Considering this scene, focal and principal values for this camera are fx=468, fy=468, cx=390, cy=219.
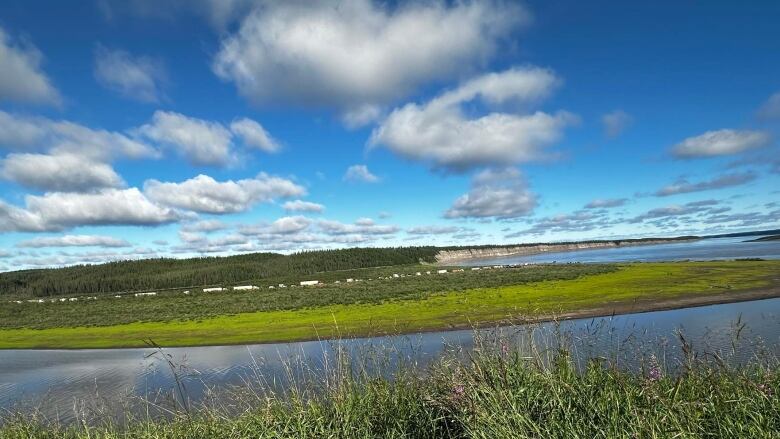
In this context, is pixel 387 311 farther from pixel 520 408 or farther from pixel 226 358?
pixel 520 408

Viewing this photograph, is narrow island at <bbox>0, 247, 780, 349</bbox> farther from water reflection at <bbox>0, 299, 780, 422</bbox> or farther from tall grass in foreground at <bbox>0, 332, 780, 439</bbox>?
tall grass in foreground at <bbox>0, 332, 780, 439</bbox>

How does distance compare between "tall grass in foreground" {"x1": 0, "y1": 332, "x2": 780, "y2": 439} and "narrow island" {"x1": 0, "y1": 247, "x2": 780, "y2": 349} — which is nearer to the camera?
"tall grass in foreground" {"x1": 0, "y1": 332, "x2": 780, "y2": 439}

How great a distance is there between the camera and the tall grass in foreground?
220 inches

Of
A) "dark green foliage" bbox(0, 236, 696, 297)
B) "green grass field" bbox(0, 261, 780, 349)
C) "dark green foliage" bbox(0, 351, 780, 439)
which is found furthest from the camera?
"dark green foliage" bbox(0, 236, 696, 297)

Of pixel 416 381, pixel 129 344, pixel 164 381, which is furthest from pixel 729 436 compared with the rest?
pixel 129 344

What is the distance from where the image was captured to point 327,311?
40.4 metres

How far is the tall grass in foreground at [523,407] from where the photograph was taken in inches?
220

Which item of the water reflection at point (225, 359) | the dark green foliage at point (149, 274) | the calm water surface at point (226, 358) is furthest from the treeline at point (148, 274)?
the water reflection at point (225, 359)

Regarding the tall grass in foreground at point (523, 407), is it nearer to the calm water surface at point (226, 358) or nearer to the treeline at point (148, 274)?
the calm water surface at point (226, 358)

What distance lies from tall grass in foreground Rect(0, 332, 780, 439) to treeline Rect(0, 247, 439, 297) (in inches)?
5753

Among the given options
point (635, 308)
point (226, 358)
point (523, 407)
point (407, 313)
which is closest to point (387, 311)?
point (407, 313)

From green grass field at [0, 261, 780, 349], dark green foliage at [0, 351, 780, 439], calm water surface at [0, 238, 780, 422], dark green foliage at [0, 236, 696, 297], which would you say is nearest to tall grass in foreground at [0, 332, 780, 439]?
dark green foliage at [0, 351, 780, 439]

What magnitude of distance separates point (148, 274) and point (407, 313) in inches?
6345

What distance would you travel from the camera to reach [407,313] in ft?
115
